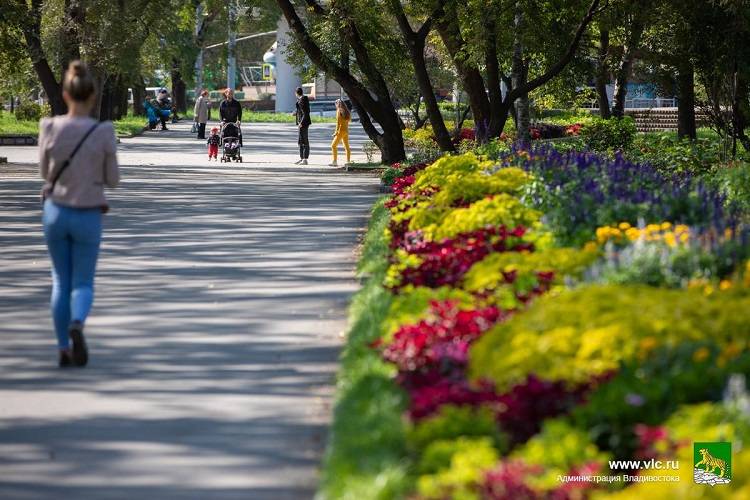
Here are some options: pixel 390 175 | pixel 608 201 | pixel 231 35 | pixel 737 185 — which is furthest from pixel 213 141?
pixel 231 35

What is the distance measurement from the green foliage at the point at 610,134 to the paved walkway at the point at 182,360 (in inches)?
442

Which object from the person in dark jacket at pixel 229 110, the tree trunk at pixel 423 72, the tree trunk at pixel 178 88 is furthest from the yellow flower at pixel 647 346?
the tree trunk at pixel 178 88

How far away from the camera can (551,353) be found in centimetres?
629

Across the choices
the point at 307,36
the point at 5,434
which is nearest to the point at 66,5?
the point at 307,36

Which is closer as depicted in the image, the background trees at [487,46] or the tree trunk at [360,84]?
the background trees at [487,46]

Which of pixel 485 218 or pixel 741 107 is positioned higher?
pixel 741 107

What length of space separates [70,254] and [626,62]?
104 ft

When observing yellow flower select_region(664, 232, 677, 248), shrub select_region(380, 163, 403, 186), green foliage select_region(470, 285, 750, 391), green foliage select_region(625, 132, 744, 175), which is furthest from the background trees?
green foliage select_region(470, 285, 750, 391)

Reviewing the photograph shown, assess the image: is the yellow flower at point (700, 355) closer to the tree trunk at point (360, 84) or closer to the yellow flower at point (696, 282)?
the yellow flower at point (696, 282)

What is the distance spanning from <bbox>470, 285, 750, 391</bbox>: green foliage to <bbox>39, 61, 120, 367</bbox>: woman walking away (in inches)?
122

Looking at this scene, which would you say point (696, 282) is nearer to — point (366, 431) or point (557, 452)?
point (366, 431)

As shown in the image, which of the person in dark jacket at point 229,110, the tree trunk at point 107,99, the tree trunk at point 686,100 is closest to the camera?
the person in dark jacket at point 229,110

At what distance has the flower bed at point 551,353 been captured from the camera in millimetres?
5346

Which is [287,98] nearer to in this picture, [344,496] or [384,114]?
[384,114]
